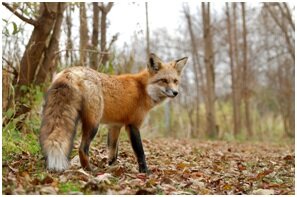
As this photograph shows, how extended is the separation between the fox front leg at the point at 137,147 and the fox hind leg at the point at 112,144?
466 millimetres

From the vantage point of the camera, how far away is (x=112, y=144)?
6.53 m

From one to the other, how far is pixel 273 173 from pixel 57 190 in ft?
11.5

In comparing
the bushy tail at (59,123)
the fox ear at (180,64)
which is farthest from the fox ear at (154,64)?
the bushy tail at (59,123)

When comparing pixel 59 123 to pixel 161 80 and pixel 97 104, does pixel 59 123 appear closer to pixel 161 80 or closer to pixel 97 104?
pixel 97 104

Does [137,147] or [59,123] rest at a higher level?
[59,123]

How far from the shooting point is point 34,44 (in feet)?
26.9

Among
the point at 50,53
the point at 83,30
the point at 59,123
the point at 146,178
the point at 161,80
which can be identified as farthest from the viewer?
the point at 83,30

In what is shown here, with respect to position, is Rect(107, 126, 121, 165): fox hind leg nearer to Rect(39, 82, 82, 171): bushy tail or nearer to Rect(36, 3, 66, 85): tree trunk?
Rect(39, 82, 82, 171): bushy tail

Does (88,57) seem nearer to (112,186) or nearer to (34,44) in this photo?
(34,44)

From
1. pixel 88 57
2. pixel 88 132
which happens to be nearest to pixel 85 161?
pixel 88 132

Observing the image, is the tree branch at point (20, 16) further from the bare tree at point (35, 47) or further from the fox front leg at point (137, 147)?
the fox front leg at point (137, 147)

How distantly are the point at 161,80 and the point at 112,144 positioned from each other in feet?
3.84

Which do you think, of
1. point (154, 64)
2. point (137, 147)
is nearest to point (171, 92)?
point (154, 64)

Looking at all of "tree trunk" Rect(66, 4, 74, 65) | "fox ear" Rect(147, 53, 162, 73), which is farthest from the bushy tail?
"tree trunk" Rect(66, 4, 74, 65)
